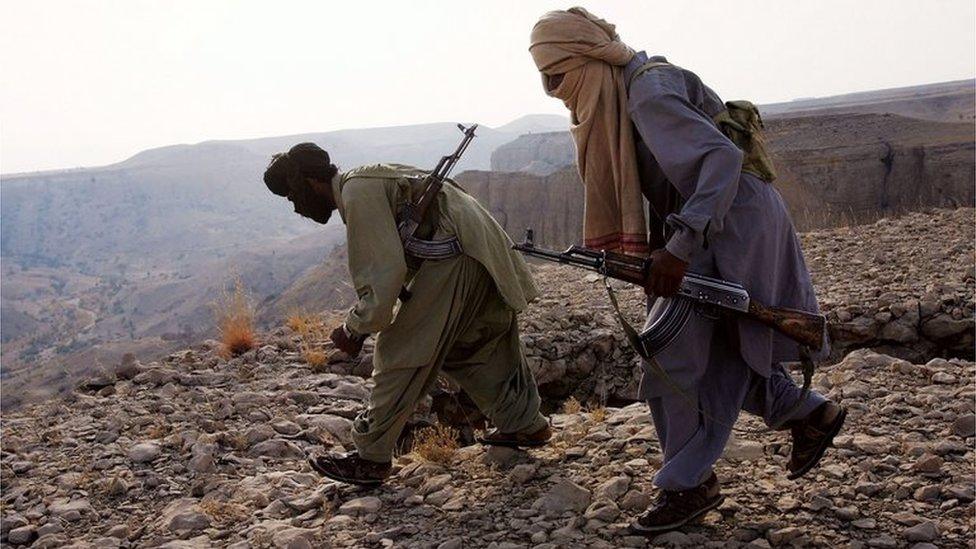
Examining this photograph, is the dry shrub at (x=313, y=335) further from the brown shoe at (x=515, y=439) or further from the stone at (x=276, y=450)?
the brown shoe at (x=515, y=439)

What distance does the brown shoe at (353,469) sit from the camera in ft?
9.48

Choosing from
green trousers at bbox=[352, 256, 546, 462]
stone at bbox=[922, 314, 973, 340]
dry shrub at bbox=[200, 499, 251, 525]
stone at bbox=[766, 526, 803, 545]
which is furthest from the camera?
stone at bbox=[922, 314, 973, 340]

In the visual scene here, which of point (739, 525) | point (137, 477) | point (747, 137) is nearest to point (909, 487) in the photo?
point (739, 525)

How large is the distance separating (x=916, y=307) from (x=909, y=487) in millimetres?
3745

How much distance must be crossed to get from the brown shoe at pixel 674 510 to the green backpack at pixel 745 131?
0.95 meters

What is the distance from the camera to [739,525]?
7.78 feet

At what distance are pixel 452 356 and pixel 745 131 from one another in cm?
134

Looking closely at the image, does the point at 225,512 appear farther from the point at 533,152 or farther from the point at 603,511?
the point at 533,152

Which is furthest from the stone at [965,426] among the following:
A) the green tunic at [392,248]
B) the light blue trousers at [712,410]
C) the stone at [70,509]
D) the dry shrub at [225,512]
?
the stone at [70,509]

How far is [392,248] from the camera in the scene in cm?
257

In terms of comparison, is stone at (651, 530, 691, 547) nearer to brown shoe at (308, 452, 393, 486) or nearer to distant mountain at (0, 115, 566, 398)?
brown shoe at (308, 452, 393, 486)

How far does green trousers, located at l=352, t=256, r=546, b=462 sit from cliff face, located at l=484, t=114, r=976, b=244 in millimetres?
16972

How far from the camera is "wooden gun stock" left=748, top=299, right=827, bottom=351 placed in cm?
217

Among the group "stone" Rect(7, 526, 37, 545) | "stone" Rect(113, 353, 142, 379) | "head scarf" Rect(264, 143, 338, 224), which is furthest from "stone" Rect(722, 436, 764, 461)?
"stone" Rect(113, 353, 142, 379)
